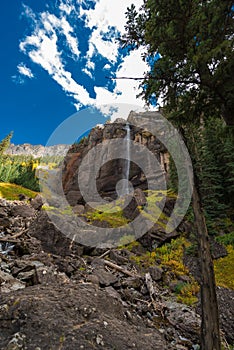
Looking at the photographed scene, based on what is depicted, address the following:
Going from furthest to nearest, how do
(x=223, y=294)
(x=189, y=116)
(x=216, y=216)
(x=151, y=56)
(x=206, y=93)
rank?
(x=216, y=216) → (x=223, y=294) → (x=151, y=56) → (x=189, y=116) → (x=206, y=93)

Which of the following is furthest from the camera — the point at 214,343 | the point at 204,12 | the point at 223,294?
the point at 223,294

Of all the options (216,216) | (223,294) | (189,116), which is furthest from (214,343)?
(216,216)

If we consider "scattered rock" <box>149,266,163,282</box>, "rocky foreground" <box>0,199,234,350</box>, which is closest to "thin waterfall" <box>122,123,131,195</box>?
"rocky foreground" <box>0,199,234,350</box>

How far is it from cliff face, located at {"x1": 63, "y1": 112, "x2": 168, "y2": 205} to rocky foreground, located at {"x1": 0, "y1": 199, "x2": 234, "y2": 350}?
89.7 ft

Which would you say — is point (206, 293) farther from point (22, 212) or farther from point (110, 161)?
point (110, 161)

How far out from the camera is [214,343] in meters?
4.62

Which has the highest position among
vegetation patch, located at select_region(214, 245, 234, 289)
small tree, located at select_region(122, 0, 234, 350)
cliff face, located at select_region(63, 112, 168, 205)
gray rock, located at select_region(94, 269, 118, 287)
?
cliff face, located at select_region(63, 112, 168, 205)

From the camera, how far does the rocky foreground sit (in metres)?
3.14

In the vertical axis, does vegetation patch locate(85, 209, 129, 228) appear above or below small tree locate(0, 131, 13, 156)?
below

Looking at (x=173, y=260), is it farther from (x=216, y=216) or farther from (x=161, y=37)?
(x=161, y=37)

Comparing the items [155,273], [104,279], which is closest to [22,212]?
[104,279]

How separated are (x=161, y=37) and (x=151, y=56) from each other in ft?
6.14

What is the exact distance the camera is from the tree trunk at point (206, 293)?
15.3 ft

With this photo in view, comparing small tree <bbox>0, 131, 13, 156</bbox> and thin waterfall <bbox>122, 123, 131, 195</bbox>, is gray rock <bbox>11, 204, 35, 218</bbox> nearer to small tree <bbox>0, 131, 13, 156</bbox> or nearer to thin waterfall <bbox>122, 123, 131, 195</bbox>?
thin waterfall <bbox>122, 123, 131, 195</bbox>
